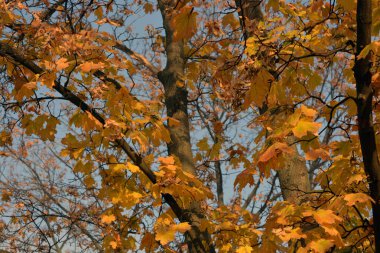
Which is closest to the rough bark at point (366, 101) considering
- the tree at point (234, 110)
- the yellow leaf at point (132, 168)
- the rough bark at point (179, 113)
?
the tree at point (234, 110)

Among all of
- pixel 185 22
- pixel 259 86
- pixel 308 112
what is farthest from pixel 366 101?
pixel 185 22

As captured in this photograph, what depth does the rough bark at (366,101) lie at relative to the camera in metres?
2.48

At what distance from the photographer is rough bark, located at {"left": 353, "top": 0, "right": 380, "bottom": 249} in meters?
2.48

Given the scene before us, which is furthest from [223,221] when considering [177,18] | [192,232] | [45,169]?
[45,169]

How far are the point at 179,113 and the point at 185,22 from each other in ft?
9.50

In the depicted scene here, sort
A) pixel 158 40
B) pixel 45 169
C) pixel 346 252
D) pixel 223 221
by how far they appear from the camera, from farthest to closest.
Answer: pixel 45 169 < pixel 158 40 < pixel 223 221 < pixel 346 252

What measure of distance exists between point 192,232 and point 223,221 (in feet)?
1.77

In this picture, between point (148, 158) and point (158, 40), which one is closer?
point (148, 158)

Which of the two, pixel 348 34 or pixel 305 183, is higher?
pixel 348 34

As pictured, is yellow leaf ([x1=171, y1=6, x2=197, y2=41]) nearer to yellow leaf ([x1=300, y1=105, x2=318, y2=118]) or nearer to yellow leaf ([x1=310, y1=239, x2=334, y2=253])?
yellow leaf ([x1=300, y1=105, x2=318, y2=118])

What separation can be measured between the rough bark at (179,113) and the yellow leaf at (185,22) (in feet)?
6.97

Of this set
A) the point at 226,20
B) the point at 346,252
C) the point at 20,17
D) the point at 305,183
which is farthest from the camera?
the point at 305,183

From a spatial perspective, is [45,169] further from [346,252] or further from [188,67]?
[346,252]

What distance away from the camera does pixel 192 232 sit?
415cm
